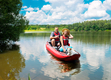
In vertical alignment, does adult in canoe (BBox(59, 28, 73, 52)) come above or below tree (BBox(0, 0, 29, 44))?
below

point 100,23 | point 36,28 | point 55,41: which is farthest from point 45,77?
point 36,28

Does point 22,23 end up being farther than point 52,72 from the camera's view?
Yes

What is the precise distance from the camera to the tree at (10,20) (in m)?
12.0

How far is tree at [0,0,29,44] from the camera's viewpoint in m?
12.0

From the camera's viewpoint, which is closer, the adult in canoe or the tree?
the adult in canoe

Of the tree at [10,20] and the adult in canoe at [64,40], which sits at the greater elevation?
the tree at [10,20]

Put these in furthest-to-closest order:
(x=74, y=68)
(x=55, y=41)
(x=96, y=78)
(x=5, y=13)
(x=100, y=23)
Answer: (x=100, y=23) → (x=5, y=13) → (x=55, y=41) → (x=74, y=68) → (x=96, y=78)

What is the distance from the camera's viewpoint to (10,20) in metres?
13.1

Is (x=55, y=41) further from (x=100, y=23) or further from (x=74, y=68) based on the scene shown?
(x=100, y=23)

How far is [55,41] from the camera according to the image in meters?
10.0

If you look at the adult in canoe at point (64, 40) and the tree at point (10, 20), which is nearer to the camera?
the adult in canoe at point (64, 40)

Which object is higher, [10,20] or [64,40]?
[10,20]

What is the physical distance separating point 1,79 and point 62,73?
276cm

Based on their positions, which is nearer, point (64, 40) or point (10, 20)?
point (64, 40)
